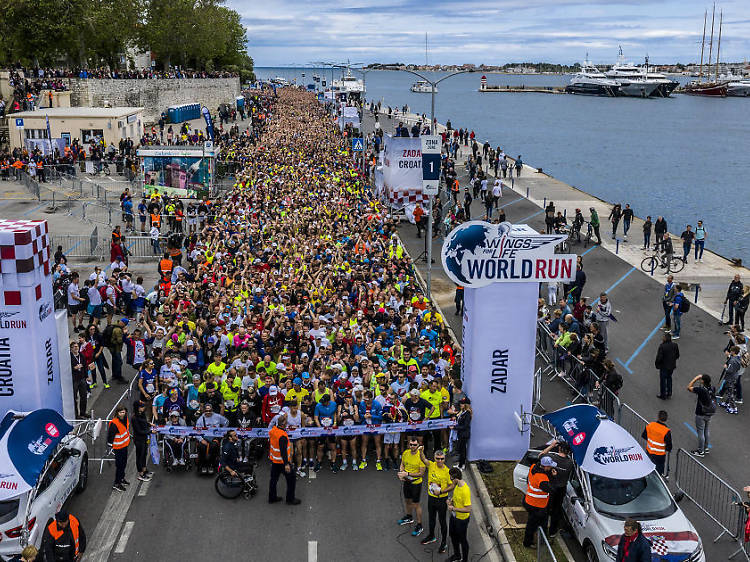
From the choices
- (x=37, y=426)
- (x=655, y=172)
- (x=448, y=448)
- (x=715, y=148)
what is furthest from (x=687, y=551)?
(x=715, y=148)

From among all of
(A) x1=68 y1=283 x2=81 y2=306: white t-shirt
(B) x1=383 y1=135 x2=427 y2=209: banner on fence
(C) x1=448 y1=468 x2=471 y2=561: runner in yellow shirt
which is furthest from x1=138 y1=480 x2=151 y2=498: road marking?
(B) x1=383 y1=135 x2=427 y2=209: banner on fence

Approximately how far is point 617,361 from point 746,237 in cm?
3411

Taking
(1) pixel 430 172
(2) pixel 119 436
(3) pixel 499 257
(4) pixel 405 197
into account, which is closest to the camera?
(2) pixel 119 436

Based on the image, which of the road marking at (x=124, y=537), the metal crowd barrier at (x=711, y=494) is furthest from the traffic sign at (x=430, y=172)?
the road marking at (x=124, y=537)

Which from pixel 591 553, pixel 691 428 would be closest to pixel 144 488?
pixel 591 553

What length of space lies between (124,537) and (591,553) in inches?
274

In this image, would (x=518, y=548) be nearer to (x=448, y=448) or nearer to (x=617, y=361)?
(x=448, y=448)

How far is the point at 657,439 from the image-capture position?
1234 cm

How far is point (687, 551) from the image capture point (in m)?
9.74

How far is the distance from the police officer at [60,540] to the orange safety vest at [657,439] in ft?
29.7

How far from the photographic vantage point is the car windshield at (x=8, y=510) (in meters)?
10.1

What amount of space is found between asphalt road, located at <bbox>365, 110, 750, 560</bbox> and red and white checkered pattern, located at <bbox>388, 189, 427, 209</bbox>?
249 cm

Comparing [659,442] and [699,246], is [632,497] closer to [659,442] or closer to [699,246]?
[659,442]

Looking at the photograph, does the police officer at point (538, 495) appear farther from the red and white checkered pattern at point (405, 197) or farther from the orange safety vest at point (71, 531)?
the red and white checkered pattern at point (405, 197)
